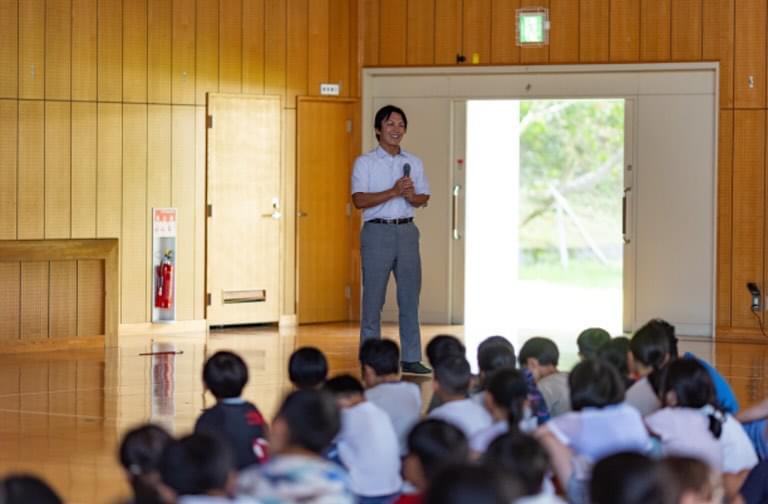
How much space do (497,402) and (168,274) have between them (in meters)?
7.13

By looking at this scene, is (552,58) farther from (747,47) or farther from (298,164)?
(298,164)

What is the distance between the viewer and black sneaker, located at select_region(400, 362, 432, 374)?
810 centimetres

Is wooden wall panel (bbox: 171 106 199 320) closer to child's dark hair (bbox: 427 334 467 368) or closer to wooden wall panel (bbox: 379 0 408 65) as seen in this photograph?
wooden wall panel (bbox: 379 0 408 65)

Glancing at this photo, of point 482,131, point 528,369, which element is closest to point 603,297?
point 482,131

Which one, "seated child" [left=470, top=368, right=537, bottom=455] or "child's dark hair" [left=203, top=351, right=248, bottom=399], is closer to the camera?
"seated child" [left=470, top=368, right=537, bottom=455]

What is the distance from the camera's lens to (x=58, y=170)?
10.5 metres

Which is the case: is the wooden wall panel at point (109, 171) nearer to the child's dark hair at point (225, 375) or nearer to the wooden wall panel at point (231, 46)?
the wooden wall panel at point (231, 46)

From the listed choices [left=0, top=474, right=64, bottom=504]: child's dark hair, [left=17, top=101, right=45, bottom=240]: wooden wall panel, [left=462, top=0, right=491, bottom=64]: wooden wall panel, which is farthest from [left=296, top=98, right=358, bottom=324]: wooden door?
[left=0, top=474, right=64, bottom=504]: child's dark hair

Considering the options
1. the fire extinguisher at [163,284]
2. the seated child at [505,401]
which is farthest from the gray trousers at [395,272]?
the seated child at [505,401]

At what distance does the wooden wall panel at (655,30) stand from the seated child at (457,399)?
7.03 metres

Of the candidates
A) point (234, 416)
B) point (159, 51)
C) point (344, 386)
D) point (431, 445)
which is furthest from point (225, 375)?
point (159, 51)

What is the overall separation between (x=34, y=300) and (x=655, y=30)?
579 centimetres

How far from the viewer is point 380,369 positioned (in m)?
5.15

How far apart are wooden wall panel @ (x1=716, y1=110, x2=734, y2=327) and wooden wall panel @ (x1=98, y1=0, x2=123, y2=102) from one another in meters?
5.20
